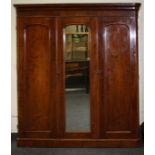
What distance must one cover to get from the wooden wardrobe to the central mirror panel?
1.9 inches

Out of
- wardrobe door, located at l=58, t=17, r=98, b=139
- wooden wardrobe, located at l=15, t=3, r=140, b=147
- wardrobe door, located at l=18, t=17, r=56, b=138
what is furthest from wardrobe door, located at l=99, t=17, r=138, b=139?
wardrobe door, located at l=18, t=17, r=56, b=138

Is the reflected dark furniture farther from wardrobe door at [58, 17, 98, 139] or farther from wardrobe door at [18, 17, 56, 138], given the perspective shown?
wardrobe door at [18, 17, 56, 138]

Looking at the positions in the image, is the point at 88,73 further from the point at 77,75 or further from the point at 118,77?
the point at 118,77

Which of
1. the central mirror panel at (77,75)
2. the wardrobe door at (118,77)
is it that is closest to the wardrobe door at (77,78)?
the central mirror panel at (77,75)

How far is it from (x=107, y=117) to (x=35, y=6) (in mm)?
1763

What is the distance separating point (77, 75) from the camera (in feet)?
12.1

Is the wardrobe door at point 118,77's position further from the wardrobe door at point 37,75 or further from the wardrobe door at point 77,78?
the wardrobe door at point 37,75

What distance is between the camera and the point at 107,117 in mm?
3758

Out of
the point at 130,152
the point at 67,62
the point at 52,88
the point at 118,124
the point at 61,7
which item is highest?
the point at 61,7

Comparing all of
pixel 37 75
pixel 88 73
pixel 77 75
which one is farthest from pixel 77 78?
pixel 37 75

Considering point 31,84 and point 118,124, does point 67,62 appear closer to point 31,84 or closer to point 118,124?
point 31,84

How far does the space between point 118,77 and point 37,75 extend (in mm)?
1086

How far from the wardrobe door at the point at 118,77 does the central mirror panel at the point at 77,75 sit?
8.0 inches
